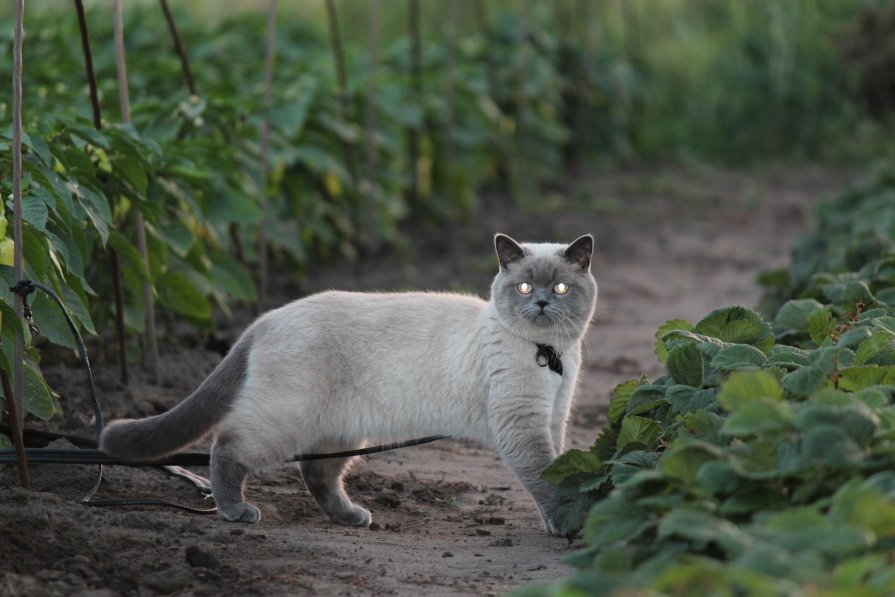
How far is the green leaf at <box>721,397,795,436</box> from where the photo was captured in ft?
9.00

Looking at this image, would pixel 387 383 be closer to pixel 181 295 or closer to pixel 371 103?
pixel 181 295

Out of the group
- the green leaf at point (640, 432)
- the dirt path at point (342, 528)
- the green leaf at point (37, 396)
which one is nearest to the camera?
the dirt path at point (342, 528)

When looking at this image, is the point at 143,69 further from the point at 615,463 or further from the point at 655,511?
the point at 655,511

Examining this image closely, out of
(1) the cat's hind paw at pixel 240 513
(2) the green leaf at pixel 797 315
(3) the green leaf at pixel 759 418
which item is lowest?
(1) the cat's hind paw at pixel 240 513

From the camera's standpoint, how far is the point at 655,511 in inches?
114

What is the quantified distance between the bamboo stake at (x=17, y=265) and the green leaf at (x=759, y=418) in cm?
212

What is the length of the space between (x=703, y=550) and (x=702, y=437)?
503mm

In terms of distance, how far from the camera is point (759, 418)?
2762 mm

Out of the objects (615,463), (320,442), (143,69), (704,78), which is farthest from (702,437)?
(704,78)

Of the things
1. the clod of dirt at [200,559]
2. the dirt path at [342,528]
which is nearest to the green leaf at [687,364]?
the dirt path at [342,528]

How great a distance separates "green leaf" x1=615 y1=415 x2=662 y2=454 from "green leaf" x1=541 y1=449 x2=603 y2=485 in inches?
3.7

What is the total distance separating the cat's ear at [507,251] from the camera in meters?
4.30

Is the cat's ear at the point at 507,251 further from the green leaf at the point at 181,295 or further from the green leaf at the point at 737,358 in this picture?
the green leaf at the point at 181,295

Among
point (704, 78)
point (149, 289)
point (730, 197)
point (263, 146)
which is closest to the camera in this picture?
point (149, 289)
